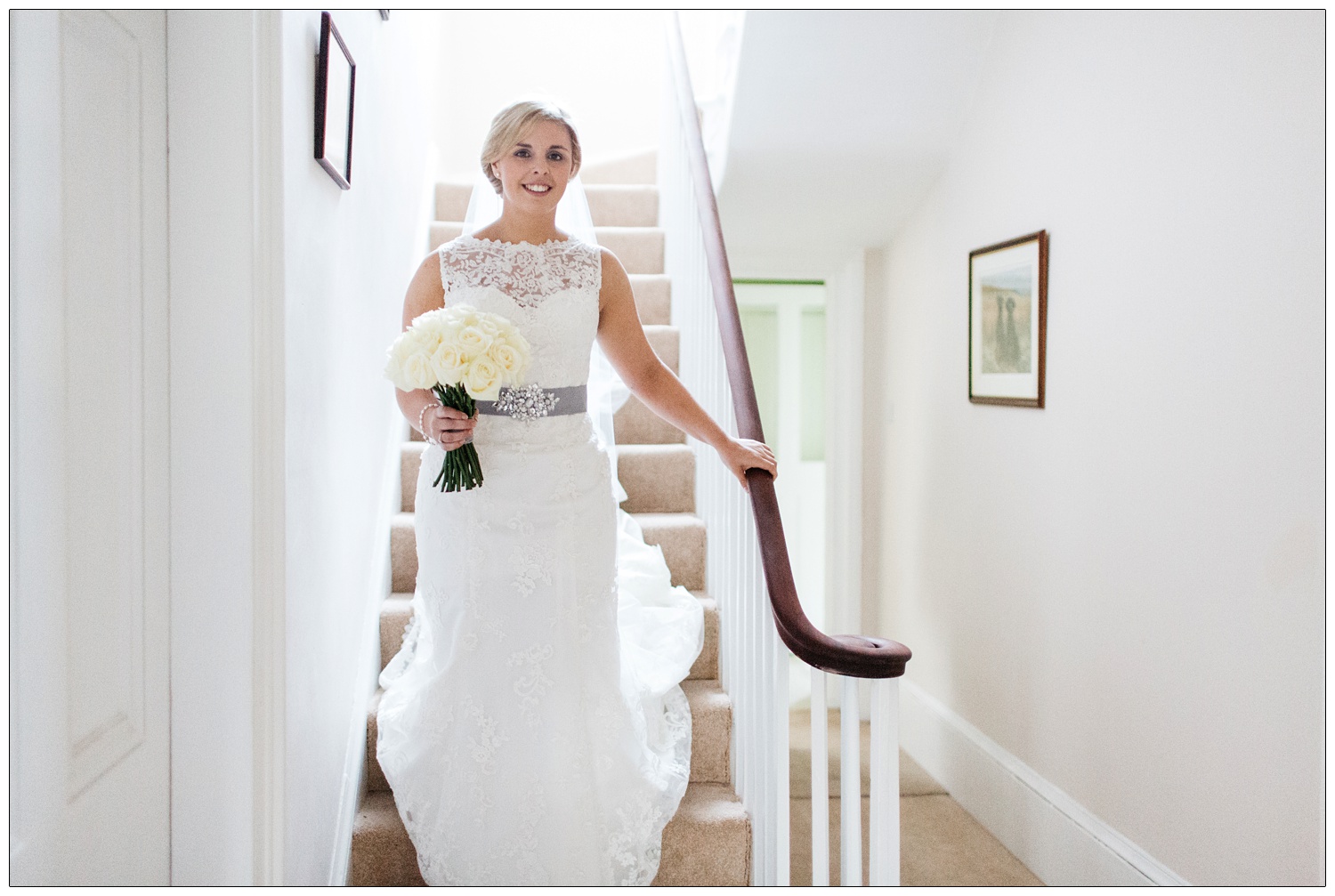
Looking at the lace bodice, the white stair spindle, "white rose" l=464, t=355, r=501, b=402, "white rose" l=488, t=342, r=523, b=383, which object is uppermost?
the lace bodice

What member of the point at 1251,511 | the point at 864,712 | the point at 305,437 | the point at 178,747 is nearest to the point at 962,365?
the point at 1251,511

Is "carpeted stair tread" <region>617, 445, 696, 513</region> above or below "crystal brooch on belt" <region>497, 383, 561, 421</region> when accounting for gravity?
below

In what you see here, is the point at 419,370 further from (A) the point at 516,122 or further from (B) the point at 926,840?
(B) the point at 926,840

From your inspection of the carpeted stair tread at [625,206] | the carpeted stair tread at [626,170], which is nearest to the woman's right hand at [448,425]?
the carpeted stair tread at [625,206]

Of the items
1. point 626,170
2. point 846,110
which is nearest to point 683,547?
point 846,110

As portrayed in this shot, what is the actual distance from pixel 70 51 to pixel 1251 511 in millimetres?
2391

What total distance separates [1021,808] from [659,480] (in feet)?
5.16

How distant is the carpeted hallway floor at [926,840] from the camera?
289cm

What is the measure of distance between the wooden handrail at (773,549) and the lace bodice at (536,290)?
0.44m

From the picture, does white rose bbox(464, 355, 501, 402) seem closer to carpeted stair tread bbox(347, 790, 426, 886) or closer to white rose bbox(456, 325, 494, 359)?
white rose bbox(456, 325, 494, 359)

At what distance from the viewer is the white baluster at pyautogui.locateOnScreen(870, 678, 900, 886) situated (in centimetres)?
172

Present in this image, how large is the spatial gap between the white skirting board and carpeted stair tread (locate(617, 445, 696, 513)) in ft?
4.55

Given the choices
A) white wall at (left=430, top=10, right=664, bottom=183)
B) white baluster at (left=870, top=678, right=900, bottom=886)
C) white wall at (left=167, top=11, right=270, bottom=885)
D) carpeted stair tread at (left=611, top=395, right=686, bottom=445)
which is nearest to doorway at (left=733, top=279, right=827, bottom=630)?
white wall at (left=430, top=10, right=664, bottom=183)

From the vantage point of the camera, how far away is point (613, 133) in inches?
223
